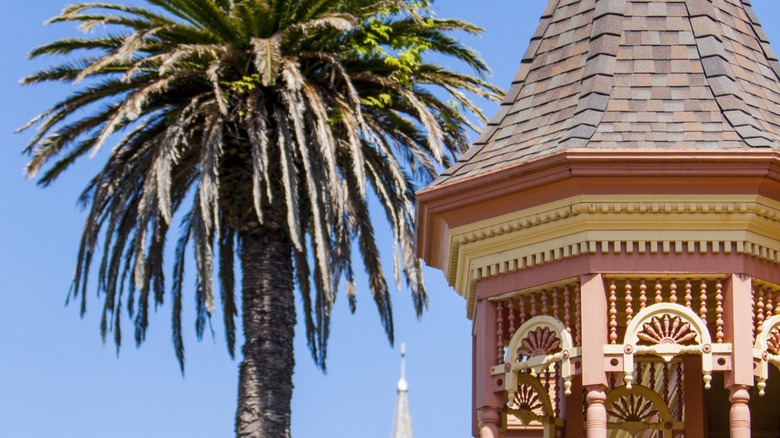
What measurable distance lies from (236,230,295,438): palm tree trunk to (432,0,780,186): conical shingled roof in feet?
32.3

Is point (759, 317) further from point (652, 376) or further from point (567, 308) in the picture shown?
point (652, 376)

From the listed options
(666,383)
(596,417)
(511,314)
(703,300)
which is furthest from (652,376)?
(596,417)

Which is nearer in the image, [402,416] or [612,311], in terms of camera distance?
[612,311]

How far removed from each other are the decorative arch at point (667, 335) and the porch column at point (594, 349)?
17 centimetres

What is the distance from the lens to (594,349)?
11070 mm

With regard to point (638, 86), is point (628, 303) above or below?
below

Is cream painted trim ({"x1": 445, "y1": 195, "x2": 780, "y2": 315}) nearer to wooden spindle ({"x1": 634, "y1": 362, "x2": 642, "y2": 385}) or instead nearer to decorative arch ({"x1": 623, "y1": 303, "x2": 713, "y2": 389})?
decorative arch ({"x1": 623, "y1": 303, "x2": 713, "y2": 389})

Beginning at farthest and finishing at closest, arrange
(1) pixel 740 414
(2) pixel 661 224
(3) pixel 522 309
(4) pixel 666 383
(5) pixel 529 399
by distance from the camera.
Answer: (4) pixel 666 383 → (5) pixel 529 399 → (3) pixel 522 309 → (2) pixel 661 224 → (1) pixel 740 414

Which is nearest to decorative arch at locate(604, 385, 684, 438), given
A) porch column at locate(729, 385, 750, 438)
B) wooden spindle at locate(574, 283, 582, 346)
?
wooden spindle at locate(574, 283, 582, 346)

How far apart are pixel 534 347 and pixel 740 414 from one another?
1.60 meters

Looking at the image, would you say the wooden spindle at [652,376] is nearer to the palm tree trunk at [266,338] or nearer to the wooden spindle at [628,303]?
the wooden spindle at [628,303]

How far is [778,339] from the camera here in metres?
11.3

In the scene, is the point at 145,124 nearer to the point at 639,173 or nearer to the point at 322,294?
the point at 322,294

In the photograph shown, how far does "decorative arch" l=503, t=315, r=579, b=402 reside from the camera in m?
11.5
